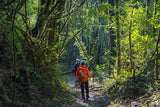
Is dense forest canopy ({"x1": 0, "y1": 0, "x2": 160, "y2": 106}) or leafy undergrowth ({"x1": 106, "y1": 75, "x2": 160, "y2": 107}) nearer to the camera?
dense forest canopy ({"x1": 0, "y1": 0, "x2": 160, "y2": 106})

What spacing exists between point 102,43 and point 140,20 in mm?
14237

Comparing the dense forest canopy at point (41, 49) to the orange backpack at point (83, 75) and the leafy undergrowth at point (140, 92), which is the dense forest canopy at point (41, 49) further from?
the orange backpack at point (83, 75)

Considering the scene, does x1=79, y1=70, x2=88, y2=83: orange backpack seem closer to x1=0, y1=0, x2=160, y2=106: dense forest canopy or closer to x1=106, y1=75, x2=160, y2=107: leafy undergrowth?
x1=0, y1=0, x2=160, y2=106: dense forest canopy

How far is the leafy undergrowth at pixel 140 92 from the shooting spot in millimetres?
4600

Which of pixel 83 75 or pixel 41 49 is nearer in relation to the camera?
pixel 41 49

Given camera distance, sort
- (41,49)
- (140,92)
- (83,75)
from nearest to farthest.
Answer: (140,92) < (41,49) < (83,75)

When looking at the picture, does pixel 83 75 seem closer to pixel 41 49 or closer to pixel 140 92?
pixel 41 49

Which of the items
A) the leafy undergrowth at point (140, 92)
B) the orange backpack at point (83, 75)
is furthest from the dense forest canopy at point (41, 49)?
the orange backpack at point (83, 75)

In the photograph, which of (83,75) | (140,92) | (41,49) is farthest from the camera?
(83,75)

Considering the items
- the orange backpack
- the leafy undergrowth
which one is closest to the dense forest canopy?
the leafy undergrowth

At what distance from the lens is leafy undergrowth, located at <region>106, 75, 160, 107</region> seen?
15.1 ft

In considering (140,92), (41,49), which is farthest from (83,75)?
(140,92)

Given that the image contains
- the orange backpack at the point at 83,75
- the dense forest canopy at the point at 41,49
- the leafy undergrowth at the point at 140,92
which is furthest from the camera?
the orange backpack at the point at 83,75

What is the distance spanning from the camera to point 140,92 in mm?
5363
